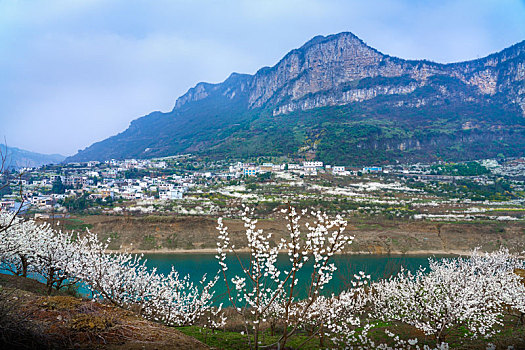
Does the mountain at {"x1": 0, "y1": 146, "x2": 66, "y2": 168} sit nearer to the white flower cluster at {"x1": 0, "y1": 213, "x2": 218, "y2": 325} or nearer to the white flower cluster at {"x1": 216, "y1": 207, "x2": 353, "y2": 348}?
the white flower cluster at {"x1": 0, "y1": 213, "x2": 218, "y2": 325}

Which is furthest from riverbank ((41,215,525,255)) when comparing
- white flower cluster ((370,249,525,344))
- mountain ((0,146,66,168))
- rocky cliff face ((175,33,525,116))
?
rocky cliff face ((175,33,525,116))

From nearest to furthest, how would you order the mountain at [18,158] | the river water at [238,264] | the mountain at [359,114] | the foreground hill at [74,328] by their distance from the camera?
the foreground hill at [74,328], the mountain at [18,158], the river water at [238,264], the mountain at [359,114]

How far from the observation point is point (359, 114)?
112438 millimetres

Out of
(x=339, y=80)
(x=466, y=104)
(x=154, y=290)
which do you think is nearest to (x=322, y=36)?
(x=339, y=80)

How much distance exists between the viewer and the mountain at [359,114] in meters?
91.8

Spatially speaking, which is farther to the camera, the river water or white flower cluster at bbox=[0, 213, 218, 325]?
the river water

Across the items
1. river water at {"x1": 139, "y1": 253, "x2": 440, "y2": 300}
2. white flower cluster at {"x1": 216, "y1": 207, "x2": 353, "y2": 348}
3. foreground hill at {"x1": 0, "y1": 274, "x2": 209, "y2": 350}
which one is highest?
white flower cluster at {"x1": 216, "y1": 207, "x2": 353, "y2": 348}

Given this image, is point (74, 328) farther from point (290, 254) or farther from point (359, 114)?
point (359, 114)

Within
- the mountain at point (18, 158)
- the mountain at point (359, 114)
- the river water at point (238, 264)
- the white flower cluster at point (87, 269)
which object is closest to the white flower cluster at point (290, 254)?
the mountain at point (18, 158)

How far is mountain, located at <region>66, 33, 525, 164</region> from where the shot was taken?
9177 cm

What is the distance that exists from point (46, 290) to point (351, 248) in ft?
96.3

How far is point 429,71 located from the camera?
133m

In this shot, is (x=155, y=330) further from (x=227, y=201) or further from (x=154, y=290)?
(x=227, y=201)

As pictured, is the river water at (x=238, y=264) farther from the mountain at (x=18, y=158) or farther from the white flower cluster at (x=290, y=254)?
the white flower cluster at (x=290, y=254)
